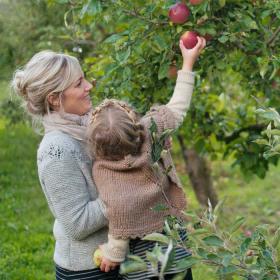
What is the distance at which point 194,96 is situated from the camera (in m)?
4.22

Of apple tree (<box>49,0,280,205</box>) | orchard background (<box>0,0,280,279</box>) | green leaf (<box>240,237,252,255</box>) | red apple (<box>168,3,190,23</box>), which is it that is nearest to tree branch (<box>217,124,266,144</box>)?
orchard background (<box>0,0,280,279</box>)

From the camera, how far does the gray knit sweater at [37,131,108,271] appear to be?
6.86 feet

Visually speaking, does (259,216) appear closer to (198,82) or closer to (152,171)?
(198,82)

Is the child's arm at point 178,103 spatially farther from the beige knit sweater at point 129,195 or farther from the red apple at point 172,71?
the red apple at point 172,71

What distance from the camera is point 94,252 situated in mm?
2195

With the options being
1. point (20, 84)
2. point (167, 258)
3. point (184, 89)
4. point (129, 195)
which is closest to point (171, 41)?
point (184, 89)

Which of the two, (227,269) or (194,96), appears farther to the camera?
(194,96)

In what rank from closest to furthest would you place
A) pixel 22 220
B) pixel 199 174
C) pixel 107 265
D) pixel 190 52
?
1. pixel 107 265
2. pixel 190 52
3. pixel 22 220
4. pixel 199 174

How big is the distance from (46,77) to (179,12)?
606 millimetres

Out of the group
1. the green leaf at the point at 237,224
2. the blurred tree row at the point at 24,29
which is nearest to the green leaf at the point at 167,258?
the green leaf at the point at 237,224


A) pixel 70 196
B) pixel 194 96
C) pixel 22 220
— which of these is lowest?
pixel 22 220

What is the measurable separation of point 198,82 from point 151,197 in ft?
5.24

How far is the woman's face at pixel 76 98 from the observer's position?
7.21 feet

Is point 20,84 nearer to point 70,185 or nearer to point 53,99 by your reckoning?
point 53,99
